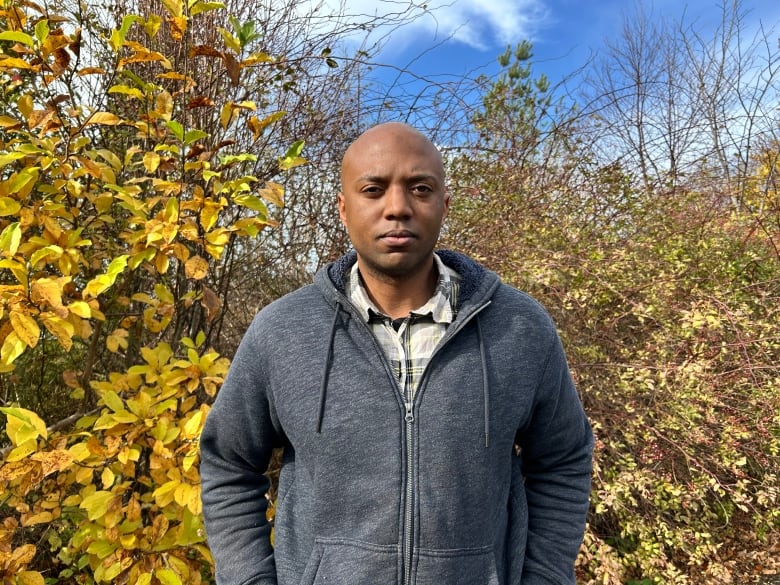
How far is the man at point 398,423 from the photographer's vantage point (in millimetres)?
1236

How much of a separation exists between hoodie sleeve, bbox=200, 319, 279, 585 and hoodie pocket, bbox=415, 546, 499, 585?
→ 409mm

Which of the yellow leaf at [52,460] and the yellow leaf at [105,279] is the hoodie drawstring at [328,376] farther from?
the yellow leaf at [52,460]

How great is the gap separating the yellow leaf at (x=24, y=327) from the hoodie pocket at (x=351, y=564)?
0.98m

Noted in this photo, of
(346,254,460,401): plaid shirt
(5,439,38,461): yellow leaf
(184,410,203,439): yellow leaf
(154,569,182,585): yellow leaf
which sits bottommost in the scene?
(154,569,182,585): yellow leaf

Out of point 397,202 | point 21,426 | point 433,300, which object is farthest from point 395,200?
point 21,426

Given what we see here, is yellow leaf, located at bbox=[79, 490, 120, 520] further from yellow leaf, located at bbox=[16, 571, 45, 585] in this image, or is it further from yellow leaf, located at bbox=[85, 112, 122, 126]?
yellow leaf, located at bbox=[85, 112, 122, 126]

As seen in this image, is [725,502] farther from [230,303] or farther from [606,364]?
[230,303]

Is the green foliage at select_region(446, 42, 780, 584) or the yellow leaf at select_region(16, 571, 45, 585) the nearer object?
the yellow leaf at select_region(16, 571, 45, 585)

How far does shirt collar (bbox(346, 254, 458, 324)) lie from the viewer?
1386mm

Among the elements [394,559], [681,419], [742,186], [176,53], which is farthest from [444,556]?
[742,186]

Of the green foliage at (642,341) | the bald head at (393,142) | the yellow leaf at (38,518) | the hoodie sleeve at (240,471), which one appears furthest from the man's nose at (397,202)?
the green foliage at (642,341)

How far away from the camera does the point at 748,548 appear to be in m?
3.80

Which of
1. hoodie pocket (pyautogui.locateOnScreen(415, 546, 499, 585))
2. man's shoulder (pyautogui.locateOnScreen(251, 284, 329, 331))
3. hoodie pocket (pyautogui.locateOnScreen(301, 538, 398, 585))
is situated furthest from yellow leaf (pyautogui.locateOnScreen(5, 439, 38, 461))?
hoodie pocket (pyautogui.locateOnScreen(415, 546, 499, 585))

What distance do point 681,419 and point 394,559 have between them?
2.28 m
